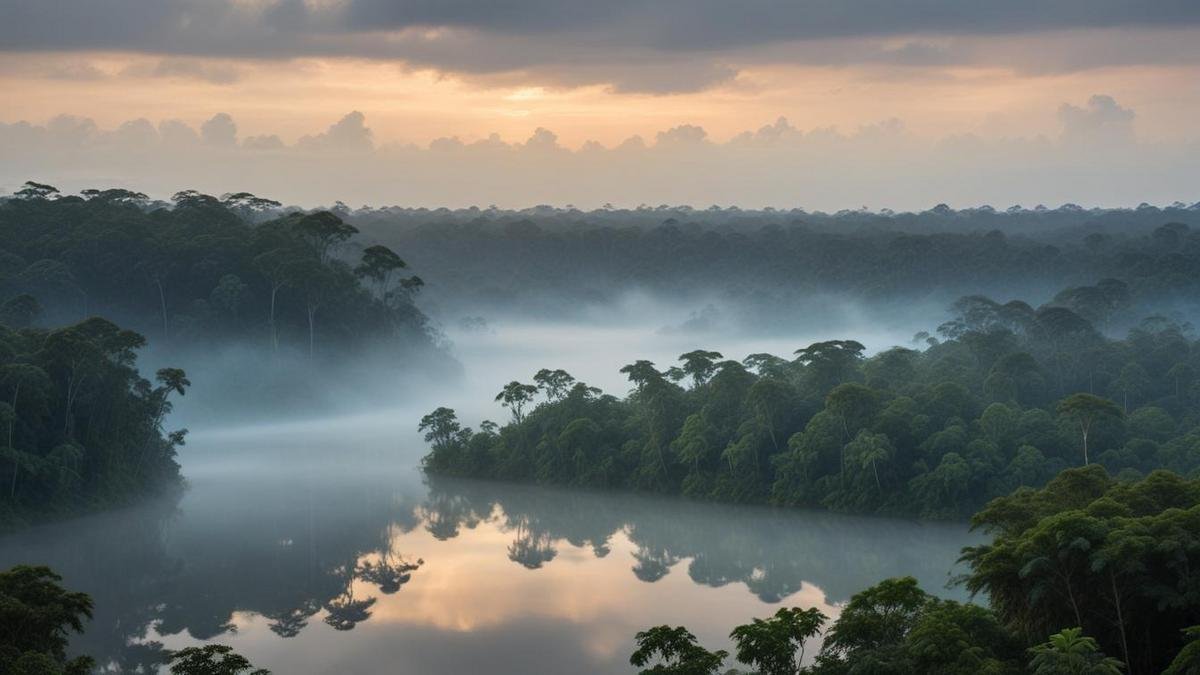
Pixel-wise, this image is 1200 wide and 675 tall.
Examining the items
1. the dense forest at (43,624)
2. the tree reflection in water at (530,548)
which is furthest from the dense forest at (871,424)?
the dense forest at (43,624)

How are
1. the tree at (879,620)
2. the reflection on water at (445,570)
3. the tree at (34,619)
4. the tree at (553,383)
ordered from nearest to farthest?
the tree at (34,619) < the tree at (879,620) < the reflection on water at (445,570) < the tree at (553,383)

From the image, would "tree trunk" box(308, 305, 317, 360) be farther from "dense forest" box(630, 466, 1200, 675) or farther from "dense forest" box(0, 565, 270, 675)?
"dense forest" box(630, 466, 1200, 675)

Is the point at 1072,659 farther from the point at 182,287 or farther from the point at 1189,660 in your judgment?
the point at 182,287

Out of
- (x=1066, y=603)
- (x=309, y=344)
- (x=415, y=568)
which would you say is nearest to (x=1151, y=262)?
(x=309, y=344)

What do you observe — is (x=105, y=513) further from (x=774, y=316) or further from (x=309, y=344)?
(x=774, y=316)

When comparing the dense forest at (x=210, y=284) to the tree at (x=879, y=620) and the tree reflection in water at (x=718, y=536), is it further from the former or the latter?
the tree at (x=879, y=620)

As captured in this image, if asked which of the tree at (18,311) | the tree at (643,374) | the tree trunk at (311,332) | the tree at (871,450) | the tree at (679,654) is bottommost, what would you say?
the tree at (679,654)

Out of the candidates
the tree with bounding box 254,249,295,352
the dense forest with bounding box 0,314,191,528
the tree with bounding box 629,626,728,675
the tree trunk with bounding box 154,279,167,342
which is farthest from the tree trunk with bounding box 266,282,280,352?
the tree with bounding box 629,626,728,675
